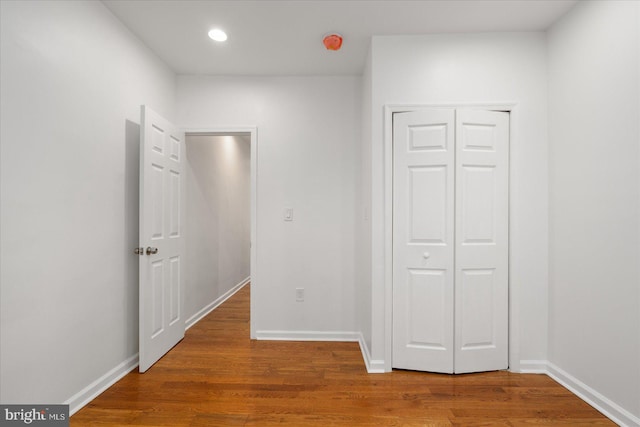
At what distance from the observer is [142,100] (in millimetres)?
2771

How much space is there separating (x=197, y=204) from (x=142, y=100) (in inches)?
52.9

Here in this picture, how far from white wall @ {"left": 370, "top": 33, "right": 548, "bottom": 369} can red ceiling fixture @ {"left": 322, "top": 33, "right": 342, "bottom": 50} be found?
0.27 metres

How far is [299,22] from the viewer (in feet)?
8.07

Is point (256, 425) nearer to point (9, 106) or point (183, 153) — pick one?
point (9, 106)

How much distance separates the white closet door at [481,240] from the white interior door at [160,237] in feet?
7.68

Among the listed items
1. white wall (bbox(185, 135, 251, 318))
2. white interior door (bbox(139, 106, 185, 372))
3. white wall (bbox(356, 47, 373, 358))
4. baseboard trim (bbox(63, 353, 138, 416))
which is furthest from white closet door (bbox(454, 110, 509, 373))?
A: white wall (bbox(185, 135, 251, 318))

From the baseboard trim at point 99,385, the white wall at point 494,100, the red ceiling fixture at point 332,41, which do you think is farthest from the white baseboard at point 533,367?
the baseboard trim at point 99,385

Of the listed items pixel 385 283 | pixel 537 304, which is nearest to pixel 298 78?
pixel 385 283

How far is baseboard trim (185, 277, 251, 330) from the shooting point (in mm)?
3662

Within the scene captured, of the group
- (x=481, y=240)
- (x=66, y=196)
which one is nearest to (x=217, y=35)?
(x=66, y=196)

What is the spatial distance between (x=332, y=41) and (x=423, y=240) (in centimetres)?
169

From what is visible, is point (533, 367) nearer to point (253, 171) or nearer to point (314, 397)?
point (314, 397)

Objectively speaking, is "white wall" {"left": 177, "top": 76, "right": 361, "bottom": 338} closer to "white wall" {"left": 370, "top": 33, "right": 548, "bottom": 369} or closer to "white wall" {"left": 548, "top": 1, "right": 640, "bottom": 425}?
"white wall" {"left": 370, "top": 33, "right": 548, "bottom": 369}

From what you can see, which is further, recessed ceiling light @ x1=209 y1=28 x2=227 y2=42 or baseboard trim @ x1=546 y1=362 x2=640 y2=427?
recessed ceiling light @ x1=209 y1=28 x2=227 y2=42
